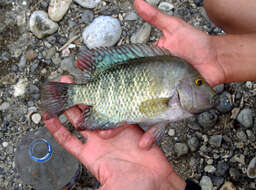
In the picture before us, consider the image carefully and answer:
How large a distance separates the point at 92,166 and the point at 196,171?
1.56 m

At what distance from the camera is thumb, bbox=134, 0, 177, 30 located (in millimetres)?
3049

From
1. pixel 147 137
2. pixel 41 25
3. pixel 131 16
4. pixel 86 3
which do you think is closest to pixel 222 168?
pixel 147 137

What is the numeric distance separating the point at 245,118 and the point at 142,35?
1.96 meters

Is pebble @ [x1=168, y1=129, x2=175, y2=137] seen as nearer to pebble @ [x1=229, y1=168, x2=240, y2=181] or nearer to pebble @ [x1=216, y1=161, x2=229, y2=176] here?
pebble @ [x1=216, y1=161, x2=229, y2=176]

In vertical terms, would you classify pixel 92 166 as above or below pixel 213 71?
below

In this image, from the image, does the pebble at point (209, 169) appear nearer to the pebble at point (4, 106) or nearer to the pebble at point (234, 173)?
the pebble at point (234, 173)

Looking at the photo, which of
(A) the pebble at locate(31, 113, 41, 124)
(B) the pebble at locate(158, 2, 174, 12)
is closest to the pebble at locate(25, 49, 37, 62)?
(A) the pebble at locate(31, 113, 41, 124)

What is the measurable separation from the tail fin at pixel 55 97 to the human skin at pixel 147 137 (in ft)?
0.39

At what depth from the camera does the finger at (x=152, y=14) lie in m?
3.05

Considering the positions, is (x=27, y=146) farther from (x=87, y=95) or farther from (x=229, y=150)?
(x=229, y=150)

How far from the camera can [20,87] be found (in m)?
4.26

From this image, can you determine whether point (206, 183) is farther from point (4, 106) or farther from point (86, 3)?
point (86, 3)

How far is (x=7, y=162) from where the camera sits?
3982mm

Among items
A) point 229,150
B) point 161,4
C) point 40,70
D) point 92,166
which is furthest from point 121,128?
point 161,4
